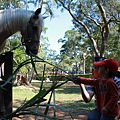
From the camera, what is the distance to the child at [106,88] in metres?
2.02

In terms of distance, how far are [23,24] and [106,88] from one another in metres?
1.38

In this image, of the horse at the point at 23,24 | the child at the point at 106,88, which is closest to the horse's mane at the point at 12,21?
the horse at the point at 23,24

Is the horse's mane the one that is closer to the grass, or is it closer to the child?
the grass

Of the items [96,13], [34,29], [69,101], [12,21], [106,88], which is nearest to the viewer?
[106,88]

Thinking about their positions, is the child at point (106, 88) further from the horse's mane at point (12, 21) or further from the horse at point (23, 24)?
the horse's mane at point (12, 21)

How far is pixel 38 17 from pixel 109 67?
1.31 m

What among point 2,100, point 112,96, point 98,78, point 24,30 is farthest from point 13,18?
point 112,96

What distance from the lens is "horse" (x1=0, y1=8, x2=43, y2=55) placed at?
108 inches

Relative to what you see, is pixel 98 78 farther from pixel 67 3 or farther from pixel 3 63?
pixel 67 3

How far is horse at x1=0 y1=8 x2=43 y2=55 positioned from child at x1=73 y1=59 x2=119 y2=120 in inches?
37.2

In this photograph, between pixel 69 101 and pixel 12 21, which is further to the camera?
pixel 69 101

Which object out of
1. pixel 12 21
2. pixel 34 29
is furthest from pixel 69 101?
Result: pixel 12 21

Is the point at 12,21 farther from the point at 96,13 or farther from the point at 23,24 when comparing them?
the point at 96,13

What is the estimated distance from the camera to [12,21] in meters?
2.75
